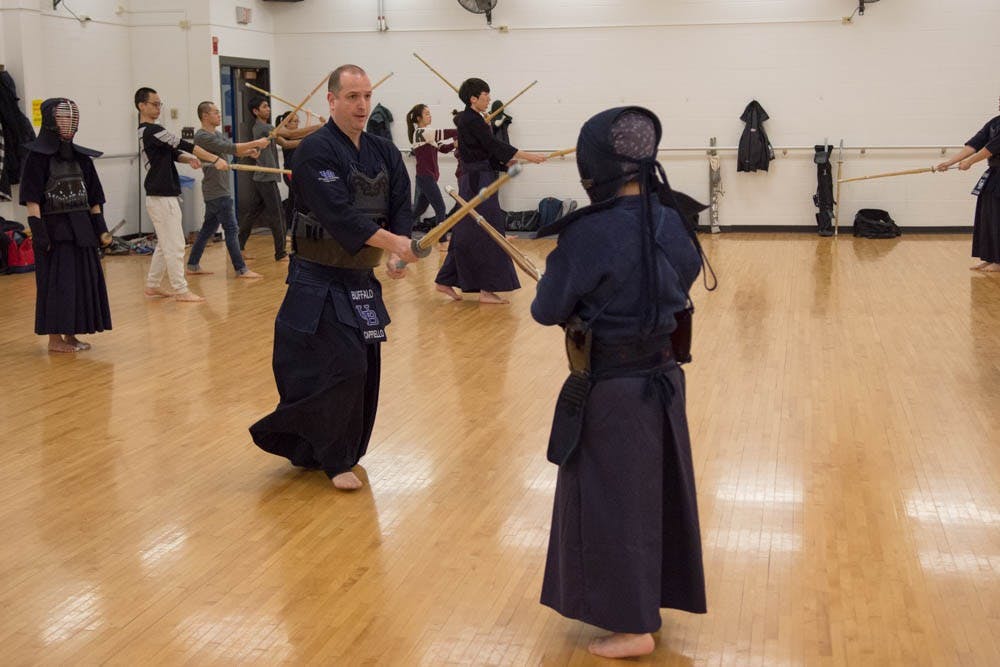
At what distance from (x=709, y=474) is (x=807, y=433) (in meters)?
0.84

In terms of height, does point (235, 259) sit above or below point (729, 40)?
below

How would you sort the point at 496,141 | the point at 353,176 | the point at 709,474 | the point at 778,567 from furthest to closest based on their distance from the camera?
the point at 496,141 < the point at 709,474 < the point at 353,176 < the point at 778,567

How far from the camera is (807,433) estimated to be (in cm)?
553

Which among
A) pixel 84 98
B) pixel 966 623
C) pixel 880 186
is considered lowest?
pixel 966 623

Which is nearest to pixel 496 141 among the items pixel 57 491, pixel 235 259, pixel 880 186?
pixel 235 259

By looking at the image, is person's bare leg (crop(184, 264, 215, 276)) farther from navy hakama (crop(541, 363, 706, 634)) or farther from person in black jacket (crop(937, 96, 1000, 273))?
navy hakama (crop(541, 363, 706, 634))

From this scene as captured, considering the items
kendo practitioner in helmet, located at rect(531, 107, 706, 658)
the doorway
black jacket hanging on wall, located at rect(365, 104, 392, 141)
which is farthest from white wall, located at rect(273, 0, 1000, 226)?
kendo practitioner in helmet, located at rect(531, 107, 706, 658)

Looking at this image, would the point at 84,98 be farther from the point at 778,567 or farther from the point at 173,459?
the point at 778,567

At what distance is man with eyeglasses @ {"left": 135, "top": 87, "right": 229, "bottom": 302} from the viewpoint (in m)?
8.70

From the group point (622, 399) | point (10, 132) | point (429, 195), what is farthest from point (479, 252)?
point (622, 399)

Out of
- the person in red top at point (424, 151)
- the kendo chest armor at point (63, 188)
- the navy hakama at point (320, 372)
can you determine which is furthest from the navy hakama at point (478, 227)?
the navy hakama at point (320, 372)

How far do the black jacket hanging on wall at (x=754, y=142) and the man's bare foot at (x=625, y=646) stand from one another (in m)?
11.1

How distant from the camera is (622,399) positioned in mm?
3191

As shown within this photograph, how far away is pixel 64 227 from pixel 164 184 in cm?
194
